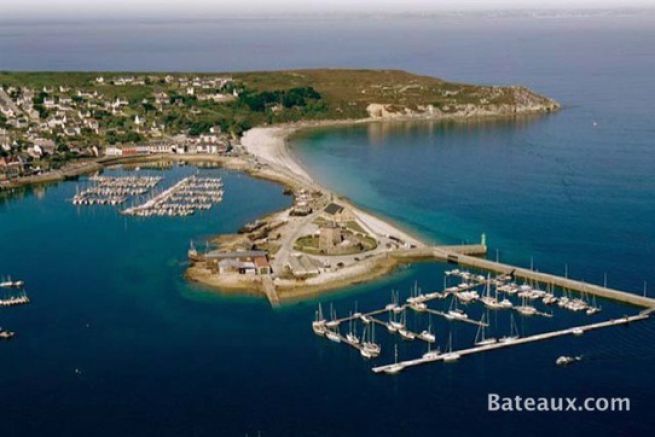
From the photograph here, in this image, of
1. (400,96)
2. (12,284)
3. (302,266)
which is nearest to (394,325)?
(302,266)

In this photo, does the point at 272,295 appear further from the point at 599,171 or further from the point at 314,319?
the point at 599,171

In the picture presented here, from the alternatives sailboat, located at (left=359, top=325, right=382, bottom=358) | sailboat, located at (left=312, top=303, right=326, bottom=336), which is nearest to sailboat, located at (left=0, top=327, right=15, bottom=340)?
sailboat, located at (left=312, top=303, right=326, bottom=336)

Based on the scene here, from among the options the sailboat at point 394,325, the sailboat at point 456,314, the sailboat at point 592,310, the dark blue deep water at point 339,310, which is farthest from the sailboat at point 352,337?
the sailboat at point 592,310

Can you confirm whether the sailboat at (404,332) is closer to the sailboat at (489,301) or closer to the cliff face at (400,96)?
the sailboat at (489,301)

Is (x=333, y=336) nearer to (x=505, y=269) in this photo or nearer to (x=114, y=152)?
(x=505, y=269)

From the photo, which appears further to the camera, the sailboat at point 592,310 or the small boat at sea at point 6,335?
the sailboat at point 592,310

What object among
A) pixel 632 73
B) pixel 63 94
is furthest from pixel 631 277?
pixel 632 73
